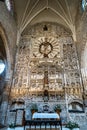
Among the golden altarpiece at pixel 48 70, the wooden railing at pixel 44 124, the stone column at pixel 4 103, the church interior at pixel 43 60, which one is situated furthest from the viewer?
the golden altarpiece at pixel 48 70

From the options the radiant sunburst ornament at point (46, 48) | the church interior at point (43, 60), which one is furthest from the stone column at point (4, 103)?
the radiant sunburst ornament at point (46, 48)

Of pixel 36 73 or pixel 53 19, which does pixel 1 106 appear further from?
pixel 53 19

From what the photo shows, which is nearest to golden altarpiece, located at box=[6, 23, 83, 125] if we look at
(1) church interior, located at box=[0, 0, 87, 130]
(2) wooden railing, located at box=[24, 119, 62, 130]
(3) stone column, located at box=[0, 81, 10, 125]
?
(1) church interior, located at box=[0, 0, 87, 130]

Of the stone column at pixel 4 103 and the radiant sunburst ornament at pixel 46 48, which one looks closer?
the stone column at pixel 4 103

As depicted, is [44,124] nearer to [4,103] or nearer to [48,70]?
[4,103]

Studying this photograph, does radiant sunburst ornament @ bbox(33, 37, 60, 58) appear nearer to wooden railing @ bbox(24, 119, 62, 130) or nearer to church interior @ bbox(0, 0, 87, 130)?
church interior @ bbox(0, 0, 87, 130)

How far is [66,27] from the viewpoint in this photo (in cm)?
1928

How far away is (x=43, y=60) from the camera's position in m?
16.8

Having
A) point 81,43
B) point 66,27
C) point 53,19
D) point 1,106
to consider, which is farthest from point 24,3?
point 1,106

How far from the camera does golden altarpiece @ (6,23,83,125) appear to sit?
14178 mm

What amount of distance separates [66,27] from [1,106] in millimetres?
11060

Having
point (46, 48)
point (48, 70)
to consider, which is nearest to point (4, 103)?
point (48, 70)

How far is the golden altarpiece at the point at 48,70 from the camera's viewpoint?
14.2 meters

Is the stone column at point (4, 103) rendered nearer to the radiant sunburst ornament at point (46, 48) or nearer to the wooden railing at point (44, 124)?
the wooden railing at point (44, 124)
